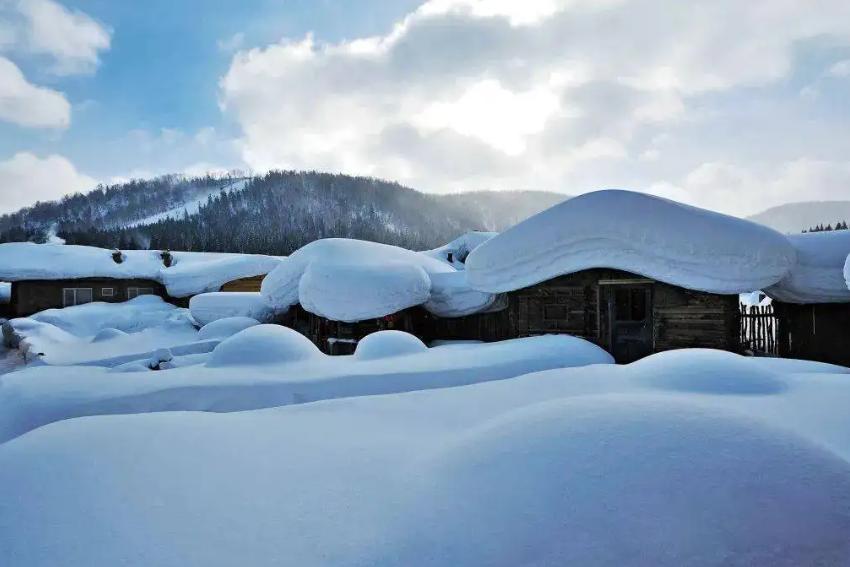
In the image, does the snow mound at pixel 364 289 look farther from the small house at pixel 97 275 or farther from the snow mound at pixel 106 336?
the small house at pixel 97 275

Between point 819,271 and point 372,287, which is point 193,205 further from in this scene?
point 819,271

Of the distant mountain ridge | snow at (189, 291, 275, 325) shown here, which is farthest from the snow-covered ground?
the distant mountain ridge

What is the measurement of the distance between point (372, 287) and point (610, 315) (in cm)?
612

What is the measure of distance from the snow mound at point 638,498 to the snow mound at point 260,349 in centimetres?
572

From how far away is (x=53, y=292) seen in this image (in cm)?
2412

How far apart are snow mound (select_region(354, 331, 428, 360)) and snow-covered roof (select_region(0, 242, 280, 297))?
1881 cm

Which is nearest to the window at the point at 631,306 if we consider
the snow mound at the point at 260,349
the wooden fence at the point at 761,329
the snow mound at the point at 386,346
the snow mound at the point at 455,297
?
the wooden fence at the point at 761,329

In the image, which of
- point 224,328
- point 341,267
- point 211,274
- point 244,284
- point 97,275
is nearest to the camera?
point 341,267

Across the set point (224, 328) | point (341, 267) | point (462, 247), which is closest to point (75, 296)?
point (224, 328)

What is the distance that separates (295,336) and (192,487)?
19.2 ft

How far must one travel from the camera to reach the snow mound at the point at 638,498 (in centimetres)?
171

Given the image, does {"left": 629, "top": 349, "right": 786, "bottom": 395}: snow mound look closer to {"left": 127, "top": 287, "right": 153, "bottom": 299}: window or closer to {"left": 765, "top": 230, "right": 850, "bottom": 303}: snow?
{"left": 765, "top": 230, "right": 850, "bottom": 303}: snow

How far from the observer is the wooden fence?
1135cm

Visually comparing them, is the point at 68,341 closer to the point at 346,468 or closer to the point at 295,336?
the point at 295,336
